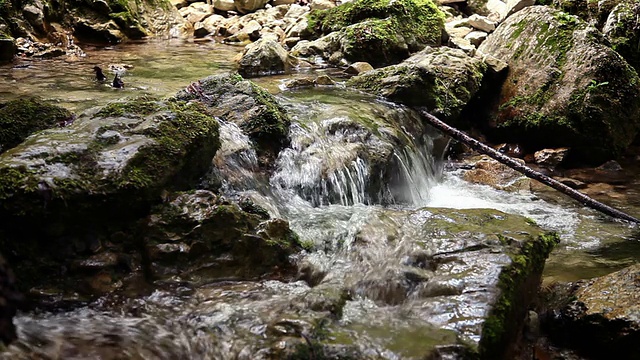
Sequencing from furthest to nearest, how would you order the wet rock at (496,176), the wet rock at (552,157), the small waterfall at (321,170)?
1. the wet rock at (552,157)
2. the wet rock at (496,176)
3. the small waterfall at (321,170)

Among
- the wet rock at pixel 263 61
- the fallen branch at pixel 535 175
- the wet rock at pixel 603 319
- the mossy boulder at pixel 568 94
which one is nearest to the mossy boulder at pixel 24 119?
the wet rock at pixel 603 319

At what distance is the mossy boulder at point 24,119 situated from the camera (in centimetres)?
317

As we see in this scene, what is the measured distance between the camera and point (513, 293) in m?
2.54

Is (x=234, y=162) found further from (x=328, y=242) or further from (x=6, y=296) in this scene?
(x=6, y=296)

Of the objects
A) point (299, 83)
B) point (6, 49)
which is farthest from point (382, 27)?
point (6, 49)

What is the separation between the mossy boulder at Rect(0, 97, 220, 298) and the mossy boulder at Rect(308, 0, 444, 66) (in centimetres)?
611

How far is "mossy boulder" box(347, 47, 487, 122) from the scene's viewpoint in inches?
243

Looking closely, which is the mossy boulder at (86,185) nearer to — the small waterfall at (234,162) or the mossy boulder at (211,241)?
the mossy boulder at (211,241)

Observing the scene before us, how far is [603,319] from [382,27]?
725cm

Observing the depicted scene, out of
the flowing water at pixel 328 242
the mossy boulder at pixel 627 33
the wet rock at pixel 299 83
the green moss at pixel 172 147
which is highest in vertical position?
the mossy boulder at pixel 627 33

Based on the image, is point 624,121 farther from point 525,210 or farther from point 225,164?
point 225,164

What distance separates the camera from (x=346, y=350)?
208 centimetres

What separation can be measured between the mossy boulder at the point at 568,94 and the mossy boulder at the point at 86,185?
5.64m

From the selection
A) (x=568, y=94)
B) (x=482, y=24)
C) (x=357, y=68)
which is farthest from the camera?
(x=482, y=24)
